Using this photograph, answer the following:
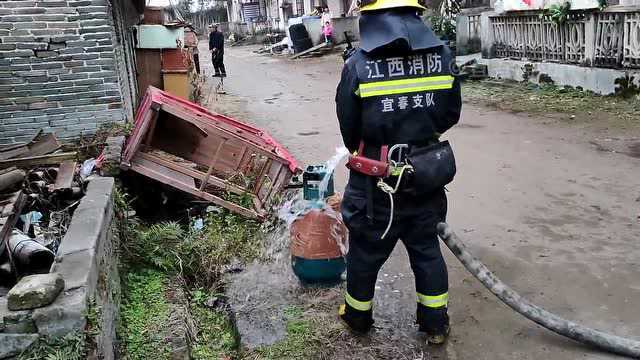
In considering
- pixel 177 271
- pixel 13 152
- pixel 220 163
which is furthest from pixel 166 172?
pixel 13 152

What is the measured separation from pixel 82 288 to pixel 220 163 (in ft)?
10.2

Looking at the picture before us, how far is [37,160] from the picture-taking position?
4926mm

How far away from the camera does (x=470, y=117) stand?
32.0 ft

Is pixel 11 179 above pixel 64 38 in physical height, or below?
below

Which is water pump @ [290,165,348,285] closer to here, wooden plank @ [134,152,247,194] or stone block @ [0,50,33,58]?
wooden plank @ [134,152,247,194]

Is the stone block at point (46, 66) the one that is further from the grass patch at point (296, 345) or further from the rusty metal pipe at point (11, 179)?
the grass patch at point (296, 345)

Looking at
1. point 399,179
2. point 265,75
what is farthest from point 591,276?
point 265,75

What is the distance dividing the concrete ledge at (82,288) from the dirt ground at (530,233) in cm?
116

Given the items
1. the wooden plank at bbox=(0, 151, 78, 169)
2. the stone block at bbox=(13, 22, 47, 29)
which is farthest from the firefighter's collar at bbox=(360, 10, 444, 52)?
the stone block at bbox=(13, 22, 47, 29)

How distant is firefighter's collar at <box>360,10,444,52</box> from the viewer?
289cm

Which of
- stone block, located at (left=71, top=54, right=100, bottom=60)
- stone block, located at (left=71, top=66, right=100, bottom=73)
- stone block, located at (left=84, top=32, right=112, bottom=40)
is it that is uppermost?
stone block, located at (left=84, top=32, right=112, bottom=40)

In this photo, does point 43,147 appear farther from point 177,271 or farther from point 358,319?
point 358,319

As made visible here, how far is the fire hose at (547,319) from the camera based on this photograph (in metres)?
3.05

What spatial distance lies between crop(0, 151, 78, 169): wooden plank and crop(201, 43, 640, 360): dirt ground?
85.7 inches
